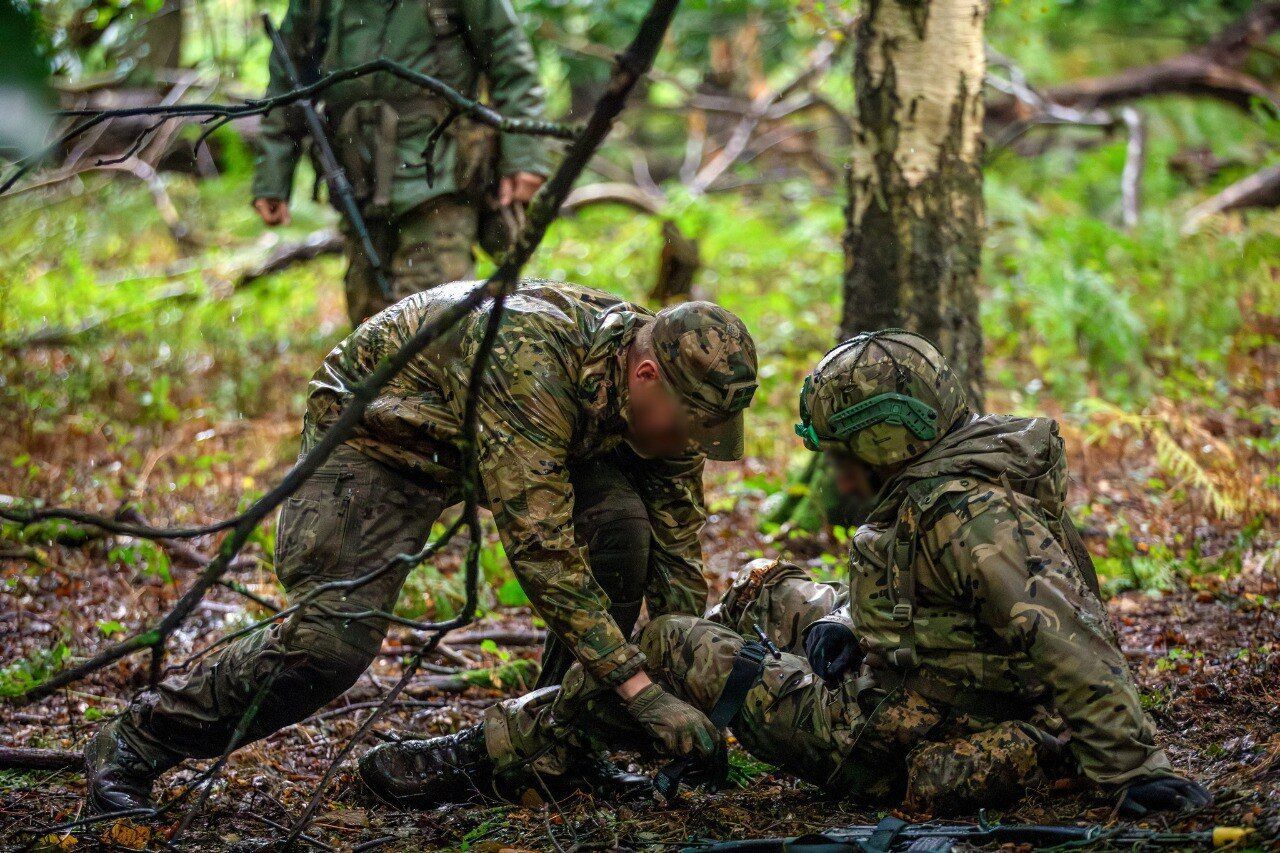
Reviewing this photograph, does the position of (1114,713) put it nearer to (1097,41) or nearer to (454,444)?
(454,444)

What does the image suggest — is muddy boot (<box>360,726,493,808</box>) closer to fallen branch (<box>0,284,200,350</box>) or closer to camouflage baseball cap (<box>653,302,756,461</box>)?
camouflage baseball cap (<box>653,302,756,461</box>)

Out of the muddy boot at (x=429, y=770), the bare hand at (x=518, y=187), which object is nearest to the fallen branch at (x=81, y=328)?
the bare hand at (x=518, y=187)

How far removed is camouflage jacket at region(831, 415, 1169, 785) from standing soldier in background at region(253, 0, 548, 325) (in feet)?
10.2

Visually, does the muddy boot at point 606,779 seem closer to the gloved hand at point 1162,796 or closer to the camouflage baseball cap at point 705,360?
the camouflage baseball cap at point 705,360

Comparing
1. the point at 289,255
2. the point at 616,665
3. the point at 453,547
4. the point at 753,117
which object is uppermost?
the point at 753,117

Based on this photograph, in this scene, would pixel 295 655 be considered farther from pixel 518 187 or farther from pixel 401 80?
pixel 401 80

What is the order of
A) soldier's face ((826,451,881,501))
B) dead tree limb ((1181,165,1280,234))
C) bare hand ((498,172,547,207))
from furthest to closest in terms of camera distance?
dead tree limb ((1181,165,1280,234)), bare hand ((498,172,547,207)), soldier's face ((826,451,881,501))

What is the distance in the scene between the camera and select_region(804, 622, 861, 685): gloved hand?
11.5ft

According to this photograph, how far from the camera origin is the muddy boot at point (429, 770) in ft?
11.5

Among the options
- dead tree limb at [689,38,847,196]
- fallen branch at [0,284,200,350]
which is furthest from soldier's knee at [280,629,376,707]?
dead tree limb at [689,38,847,196]

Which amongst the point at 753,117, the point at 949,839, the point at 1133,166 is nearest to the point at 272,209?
the point at 949,839

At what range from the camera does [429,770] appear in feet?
11.6

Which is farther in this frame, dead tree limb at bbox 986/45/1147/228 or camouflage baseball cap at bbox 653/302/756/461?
dead tree limb at bbox 986/45/1147/228

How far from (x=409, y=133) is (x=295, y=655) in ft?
10.1
